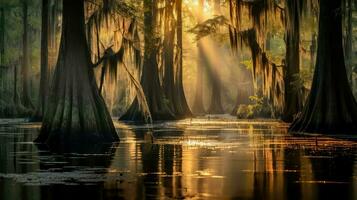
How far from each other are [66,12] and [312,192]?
15252 millimetres

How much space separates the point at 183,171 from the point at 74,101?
9.53m

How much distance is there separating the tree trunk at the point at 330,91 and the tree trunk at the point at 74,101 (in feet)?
Result: 26.2

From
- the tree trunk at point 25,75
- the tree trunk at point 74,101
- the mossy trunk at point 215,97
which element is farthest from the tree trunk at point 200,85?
the tree trunk at point 74,101

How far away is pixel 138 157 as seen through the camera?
1789 centimetres

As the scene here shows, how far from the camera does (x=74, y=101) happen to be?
23.3 meters

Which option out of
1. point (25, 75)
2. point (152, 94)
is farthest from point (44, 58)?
point (25, 75)

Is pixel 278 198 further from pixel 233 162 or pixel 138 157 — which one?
pixel 138 157

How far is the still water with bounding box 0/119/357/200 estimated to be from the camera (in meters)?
11.1

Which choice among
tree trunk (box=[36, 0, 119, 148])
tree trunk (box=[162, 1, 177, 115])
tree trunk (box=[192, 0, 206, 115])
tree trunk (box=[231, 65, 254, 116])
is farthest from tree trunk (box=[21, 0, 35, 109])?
tree trunk (box=[36, 0, 119, 148])

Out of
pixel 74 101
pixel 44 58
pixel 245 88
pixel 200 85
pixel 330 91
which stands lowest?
pixel 74 101

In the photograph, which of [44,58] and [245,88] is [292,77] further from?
[245,88]

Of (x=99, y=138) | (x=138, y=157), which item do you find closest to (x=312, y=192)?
(x=138, y=157)

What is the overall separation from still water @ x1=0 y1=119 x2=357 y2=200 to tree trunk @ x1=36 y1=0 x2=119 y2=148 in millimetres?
1112

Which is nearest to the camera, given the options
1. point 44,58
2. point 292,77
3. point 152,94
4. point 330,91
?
point 330,91
